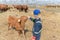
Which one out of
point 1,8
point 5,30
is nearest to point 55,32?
point 5,30

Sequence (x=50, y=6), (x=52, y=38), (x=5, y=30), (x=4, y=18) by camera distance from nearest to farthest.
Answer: (x=52, y=38)
(x=5, y=30)
(x=4, y=18)
(x=50, y=6)

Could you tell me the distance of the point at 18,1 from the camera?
64.5 feet

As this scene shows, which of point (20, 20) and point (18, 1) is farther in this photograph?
point (18, 1)

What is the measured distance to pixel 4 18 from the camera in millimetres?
12359

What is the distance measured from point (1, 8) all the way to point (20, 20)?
559 centimetres

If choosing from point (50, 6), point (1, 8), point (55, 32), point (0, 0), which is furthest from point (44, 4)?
point (55, 32)

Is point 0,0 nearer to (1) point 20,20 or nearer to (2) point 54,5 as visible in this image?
(2) point 54,5

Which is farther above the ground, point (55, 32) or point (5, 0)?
point (55, 32)

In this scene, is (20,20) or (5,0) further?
(5,0)

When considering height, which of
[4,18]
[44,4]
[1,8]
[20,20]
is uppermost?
[20,20]

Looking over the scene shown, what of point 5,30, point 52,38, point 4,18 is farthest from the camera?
point 4,18

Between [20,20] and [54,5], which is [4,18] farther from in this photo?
[54,5]

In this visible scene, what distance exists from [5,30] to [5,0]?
30.0 ft

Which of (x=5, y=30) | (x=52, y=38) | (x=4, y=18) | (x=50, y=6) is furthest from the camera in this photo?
(x=50, y=6)
